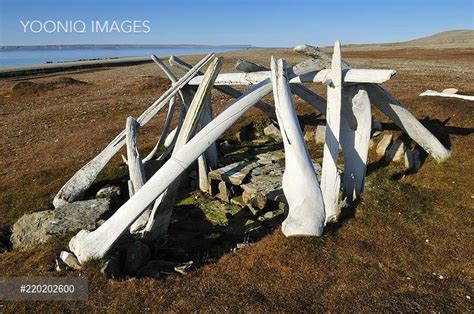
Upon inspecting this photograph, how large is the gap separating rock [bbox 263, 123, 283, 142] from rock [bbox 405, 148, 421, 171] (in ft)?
23.3

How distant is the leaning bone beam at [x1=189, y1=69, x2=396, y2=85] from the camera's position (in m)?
11.6

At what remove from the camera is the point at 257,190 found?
15117 mm

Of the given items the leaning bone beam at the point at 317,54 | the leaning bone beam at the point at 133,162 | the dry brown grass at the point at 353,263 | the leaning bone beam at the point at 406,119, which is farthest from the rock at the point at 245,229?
the leaning bone beam at the point at 406,119

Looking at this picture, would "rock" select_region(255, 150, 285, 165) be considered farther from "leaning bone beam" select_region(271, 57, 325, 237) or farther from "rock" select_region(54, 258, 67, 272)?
"rock" select_region(54, 258, 67, 272)

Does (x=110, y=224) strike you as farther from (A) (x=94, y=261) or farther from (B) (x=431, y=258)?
(B) (x=431, y=258)

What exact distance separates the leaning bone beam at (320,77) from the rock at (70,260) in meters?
7.96

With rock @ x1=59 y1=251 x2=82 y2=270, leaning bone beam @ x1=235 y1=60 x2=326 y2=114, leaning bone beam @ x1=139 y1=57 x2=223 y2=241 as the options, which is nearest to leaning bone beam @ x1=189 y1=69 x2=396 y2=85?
leaning bone beam @ x1=235 y1=60 x2=326 y2=114

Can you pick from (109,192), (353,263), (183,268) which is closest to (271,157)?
(109,192)

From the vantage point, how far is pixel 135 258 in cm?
1031

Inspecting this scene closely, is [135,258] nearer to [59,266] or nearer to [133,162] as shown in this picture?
[59,266]

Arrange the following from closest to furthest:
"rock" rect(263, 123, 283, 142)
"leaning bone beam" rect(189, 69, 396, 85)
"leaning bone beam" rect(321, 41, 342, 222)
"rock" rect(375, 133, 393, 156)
→ "leaning bone beam" rect(189, 69, 396, 85), "leaning bone beam" rect(321, 41, 342, 222), "rock" rect(375, 133, 393, 156), "rock" rect(263, 123, 283, 142)

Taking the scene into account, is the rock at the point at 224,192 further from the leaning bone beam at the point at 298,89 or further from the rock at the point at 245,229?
the leaning bone beam at the point at 298,89

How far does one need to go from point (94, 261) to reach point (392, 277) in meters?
7.22

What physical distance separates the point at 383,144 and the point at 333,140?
18.8 feet
